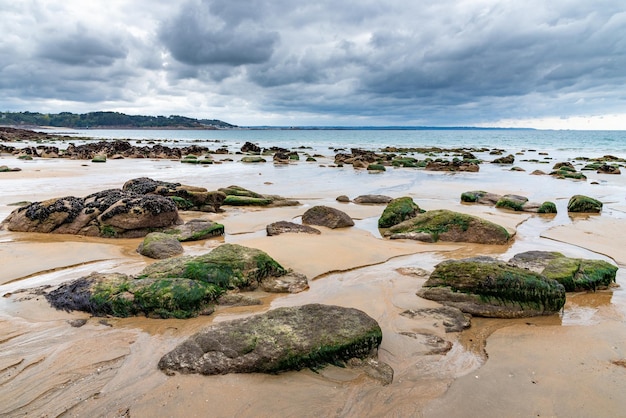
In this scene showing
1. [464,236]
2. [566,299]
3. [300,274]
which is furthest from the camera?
[464,236]

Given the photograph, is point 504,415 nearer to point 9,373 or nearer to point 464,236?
point 9,373

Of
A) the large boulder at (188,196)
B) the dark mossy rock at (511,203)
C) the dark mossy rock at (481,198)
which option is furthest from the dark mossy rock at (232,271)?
the dark mossy rock at (481,198)

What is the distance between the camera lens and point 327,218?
1163cm

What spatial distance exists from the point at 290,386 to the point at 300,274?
10.2 ft

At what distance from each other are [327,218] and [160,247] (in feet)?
16.3

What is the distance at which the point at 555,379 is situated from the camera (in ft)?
13.7

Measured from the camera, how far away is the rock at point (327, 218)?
11516 mm

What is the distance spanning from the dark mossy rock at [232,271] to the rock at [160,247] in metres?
1.56

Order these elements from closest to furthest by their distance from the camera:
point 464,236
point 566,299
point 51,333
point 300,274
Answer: point 51,333, point 566,299, point 300,274, point 464,236

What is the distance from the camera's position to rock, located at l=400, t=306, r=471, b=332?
17.5 ft

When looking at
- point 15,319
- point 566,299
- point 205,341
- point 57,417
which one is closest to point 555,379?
point 566,299

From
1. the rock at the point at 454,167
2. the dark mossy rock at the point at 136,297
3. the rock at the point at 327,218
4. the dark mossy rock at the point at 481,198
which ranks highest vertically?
the dark mossy rock at the point at 136,297

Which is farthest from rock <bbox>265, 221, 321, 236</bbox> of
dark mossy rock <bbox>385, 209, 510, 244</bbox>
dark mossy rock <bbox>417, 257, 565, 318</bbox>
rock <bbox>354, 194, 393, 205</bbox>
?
rock <bbox>354, 194, 393, 205</bbox>

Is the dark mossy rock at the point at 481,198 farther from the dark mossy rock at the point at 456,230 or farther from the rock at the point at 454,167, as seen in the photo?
the rock at the point at 454,167
